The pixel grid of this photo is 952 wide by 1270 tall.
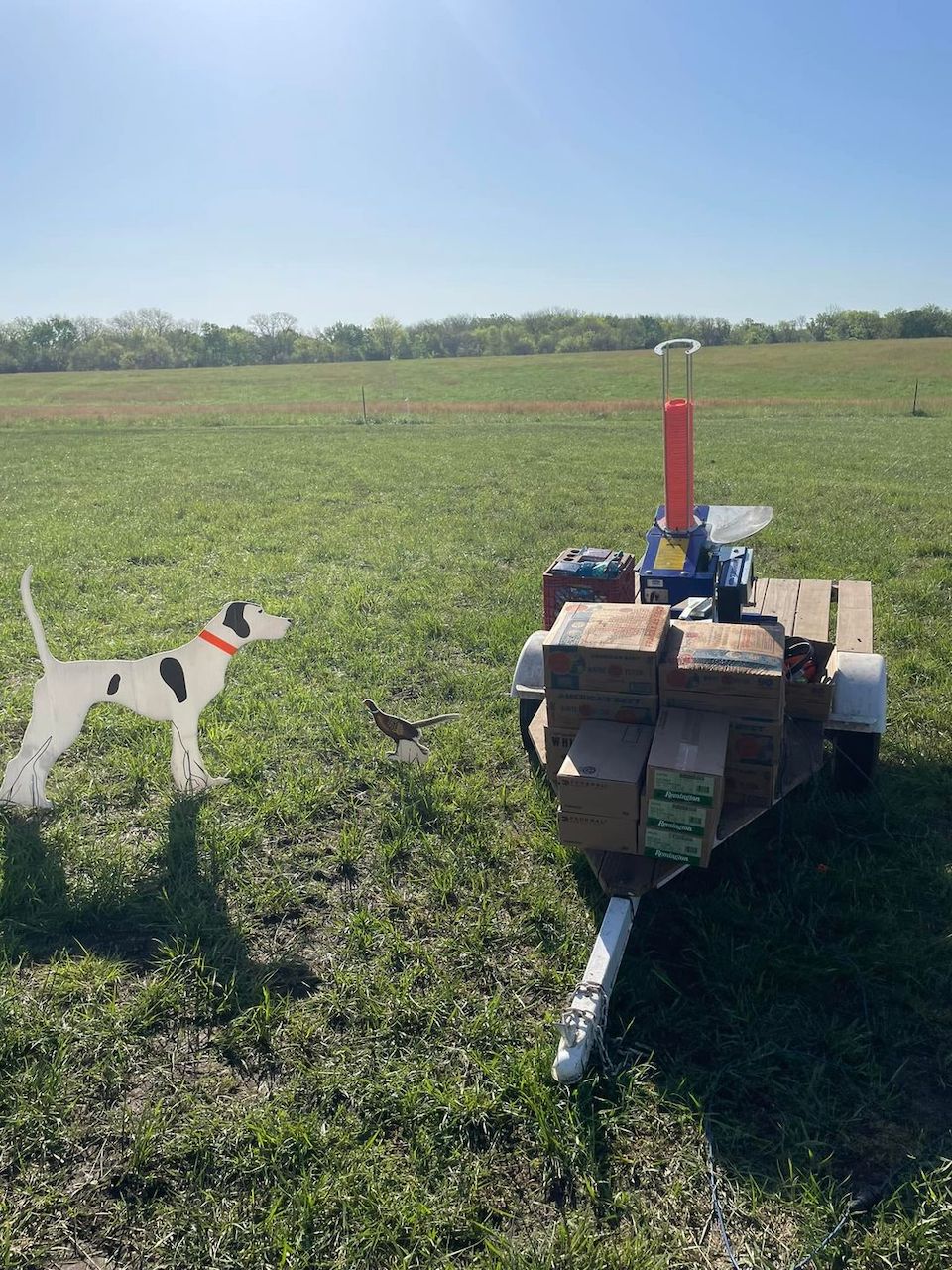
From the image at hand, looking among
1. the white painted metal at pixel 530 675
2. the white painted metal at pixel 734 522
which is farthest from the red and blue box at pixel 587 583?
the white painted metal at pixel 734 522

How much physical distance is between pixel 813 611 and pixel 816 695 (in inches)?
55.7

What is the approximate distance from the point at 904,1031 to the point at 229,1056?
2.40 m

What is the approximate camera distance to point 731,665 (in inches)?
127

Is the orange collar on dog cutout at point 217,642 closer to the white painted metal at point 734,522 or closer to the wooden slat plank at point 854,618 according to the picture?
the white painted metal at point 734,522

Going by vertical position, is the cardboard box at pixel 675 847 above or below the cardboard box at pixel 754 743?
below

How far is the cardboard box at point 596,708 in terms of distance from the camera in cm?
339

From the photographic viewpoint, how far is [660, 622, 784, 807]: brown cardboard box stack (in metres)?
3.21

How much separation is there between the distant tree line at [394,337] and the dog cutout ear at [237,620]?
2427 inches

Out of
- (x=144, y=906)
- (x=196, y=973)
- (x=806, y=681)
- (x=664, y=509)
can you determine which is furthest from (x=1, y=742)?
(x=806, y=681)

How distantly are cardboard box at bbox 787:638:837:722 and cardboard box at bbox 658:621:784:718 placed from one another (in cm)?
43

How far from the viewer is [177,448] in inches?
761

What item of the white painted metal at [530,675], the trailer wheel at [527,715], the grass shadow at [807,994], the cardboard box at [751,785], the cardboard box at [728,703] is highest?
the cardboard box at [728,703]

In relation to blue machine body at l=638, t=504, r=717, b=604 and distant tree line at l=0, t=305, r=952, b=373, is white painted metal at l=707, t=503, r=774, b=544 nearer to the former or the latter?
blue machine body at l=638, t=504, r=717, b=604

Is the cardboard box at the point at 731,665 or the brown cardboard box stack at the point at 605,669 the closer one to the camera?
the cardboard box at the point at 731,665
